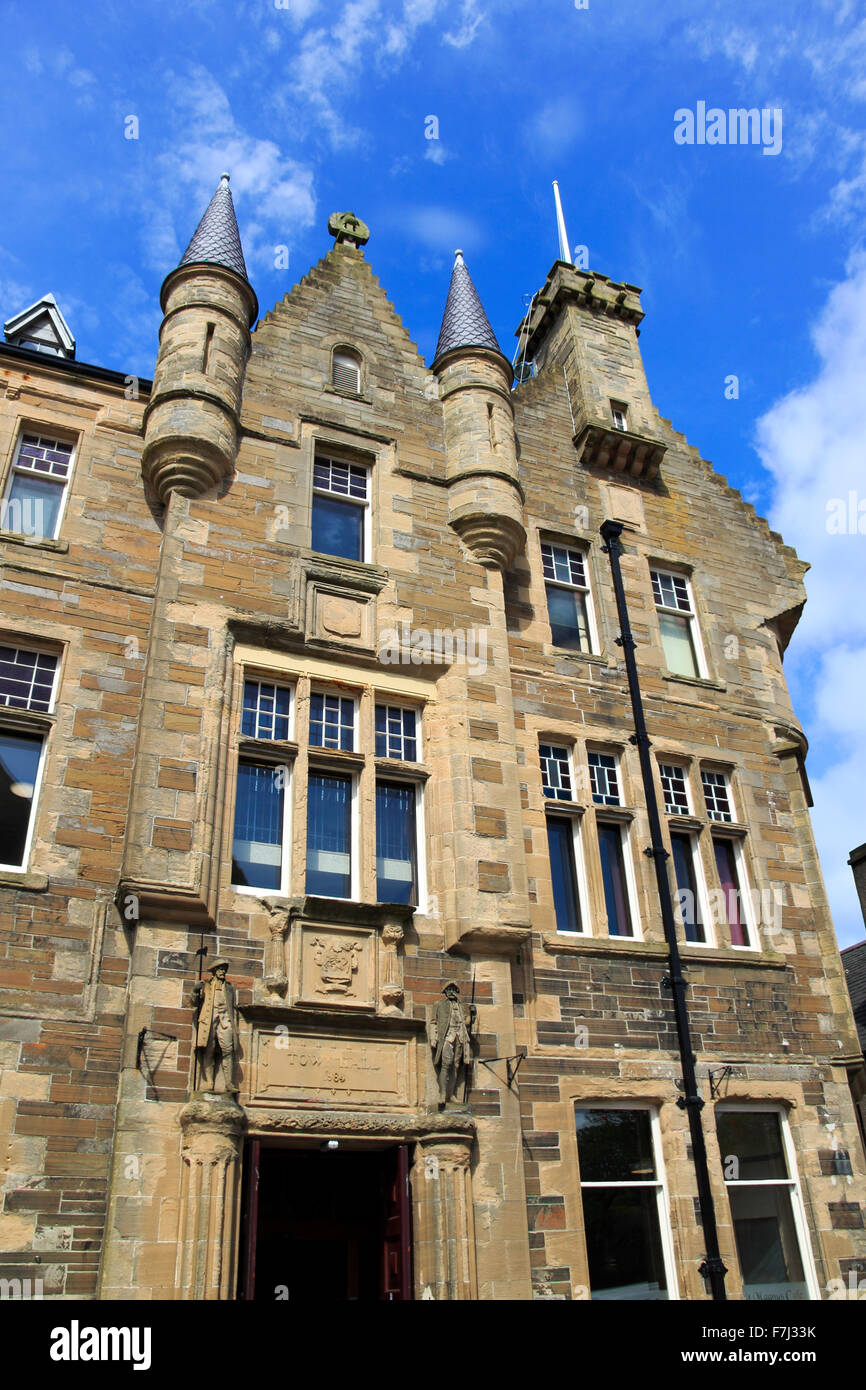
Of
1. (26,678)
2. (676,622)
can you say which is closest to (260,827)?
(26,678)

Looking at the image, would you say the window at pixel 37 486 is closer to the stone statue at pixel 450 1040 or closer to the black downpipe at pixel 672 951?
the stone statue at pixel 450 1040

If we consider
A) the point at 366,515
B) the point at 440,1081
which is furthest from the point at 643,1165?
A: the point at 366,515

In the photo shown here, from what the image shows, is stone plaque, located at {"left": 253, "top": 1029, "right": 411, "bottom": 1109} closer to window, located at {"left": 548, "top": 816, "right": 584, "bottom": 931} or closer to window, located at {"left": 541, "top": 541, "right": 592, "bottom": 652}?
window, located at {"left": 548, "top": 816, "right": 584, "bottom": 931}

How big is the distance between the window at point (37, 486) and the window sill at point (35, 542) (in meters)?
0.18

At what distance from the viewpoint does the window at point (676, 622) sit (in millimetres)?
17453

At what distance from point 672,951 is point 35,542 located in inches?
378

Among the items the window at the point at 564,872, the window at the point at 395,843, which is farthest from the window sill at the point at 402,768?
the window at the point at 564,872

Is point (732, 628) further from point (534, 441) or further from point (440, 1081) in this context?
point (440, 1081)

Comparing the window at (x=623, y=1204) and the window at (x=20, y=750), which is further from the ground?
the window at (x=20, y=750)

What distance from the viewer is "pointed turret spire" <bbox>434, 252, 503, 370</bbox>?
17578mm

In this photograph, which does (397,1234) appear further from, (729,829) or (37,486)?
(37,486)

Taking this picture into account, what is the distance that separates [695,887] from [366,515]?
7097 mm

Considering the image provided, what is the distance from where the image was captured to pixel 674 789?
1580 centimetres

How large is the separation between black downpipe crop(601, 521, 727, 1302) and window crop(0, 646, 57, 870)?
789cm
